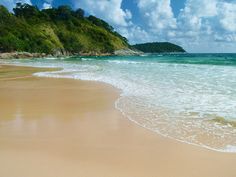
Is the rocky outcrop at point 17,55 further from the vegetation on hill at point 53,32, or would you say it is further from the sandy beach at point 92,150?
the sandy beach at point 92,150

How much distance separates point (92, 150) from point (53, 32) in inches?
4349

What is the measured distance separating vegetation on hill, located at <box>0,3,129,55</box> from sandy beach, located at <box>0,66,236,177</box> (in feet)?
239

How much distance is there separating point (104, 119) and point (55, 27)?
380ft

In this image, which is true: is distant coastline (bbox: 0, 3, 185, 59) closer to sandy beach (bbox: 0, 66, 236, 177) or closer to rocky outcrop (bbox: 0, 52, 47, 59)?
rocky outcrop (bbox: 0, 52, 47, 59)

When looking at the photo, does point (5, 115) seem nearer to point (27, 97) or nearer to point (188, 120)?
point (27, 97)

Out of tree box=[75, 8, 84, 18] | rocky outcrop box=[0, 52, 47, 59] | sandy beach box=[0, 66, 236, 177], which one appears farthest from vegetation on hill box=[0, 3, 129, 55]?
sandy beach box=[0, 66, 236, 177]

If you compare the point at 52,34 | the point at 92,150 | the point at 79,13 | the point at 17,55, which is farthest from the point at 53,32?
the point at 92,150

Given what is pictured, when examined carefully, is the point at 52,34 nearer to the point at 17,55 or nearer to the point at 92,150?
the point at 17,55

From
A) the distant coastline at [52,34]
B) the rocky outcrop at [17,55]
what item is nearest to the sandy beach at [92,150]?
the rocky outcrop at [17,55]

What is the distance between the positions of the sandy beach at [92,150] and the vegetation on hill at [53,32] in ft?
239

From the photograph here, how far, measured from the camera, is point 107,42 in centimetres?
12562

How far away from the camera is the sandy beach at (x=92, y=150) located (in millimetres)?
3549

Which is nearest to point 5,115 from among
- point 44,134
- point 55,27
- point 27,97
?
point 44,134

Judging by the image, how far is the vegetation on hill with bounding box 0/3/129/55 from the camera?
82.8m
